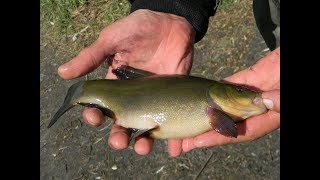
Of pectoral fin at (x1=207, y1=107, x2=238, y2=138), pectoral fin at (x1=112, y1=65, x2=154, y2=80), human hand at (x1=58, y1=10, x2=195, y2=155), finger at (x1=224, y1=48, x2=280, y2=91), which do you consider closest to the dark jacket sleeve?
human hand at (x1=58, y1=10, x2=195, y2=155)

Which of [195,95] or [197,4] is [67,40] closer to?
[197,4]

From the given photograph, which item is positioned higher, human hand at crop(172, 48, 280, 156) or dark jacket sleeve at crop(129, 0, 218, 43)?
dark jacket sleeve at crop(129, 0, 218, 43)

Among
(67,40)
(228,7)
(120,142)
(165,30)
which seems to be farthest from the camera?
(67,40)

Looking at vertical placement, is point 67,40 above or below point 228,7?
below

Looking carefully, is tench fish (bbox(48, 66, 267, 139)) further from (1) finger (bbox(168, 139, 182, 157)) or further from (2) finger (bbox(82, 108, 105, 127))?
(1) finger (bbox(168, 139, 182, 157))

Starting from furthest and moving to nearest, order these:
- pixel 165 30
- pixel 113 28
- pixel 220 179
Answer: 1. pixel 220 179
2. pixel 165 30
3. pixel 113 28

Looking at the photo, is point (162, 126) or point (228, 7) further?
point (228, 7)

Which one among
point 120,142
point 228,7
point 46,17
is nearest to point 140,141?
point 120,142
